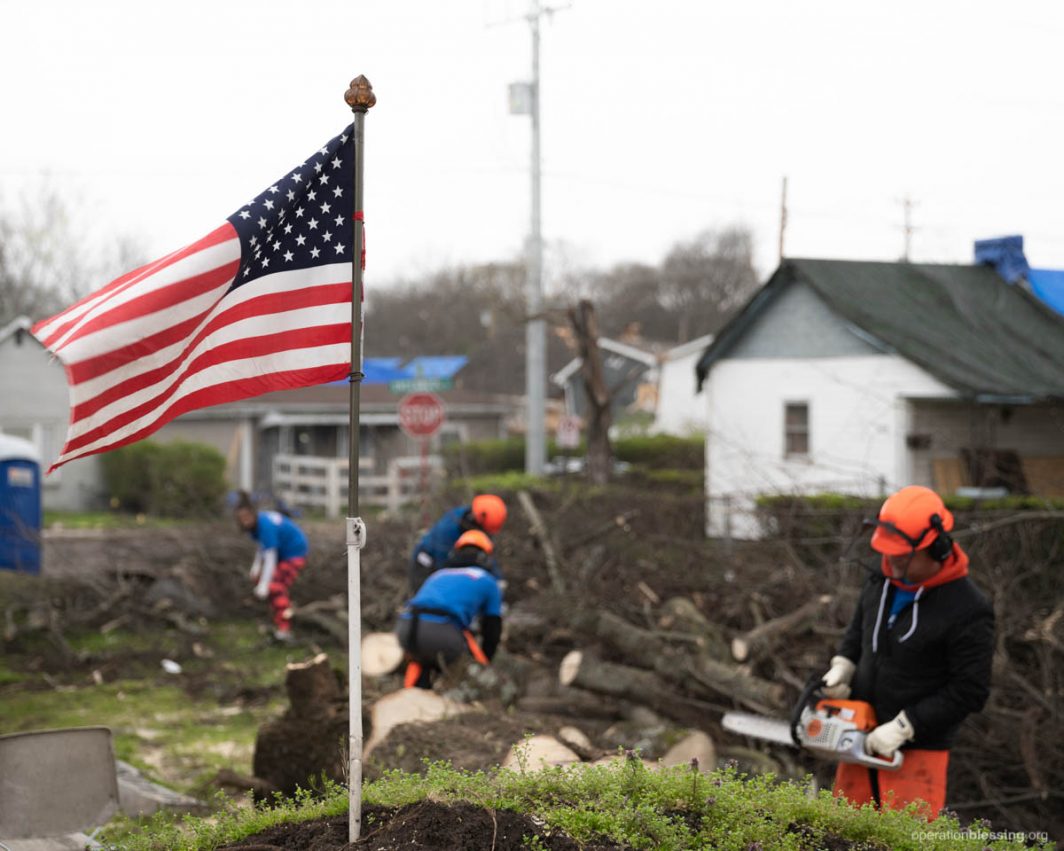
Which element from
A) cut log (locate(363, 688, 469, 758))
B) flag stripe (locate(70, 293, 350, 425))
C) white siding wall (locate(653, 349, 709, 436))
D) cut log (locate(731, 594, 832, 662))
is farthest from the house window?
white siding wall (locate(653, 349, 709, 436))

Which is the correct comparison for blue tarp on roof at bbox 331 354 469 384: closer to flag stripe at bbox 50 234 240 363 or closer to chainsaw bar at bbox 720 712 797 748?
chainsaw bar at bbox 720 712 797 748

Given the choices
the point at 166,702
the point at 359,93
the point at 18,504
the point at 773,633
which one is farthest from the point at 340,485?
the point at 359,93

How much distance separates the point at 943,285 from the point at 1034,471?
4289mm

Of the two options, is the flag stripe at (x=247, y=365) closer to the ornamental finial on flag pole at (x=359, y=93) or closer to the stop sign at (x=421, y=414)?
the ornamental finial on flag pole at (x=359, y=93)

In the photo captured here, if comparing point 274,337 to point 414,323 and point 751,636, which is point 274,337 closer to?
point 751,636

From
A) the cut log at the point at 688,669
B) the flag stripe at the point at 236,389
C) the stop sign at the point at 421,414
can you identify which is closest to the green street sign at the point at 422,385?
the stop sign at the point at 421,414

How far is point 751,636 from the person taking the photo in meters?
8.28

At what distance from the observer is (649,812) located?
345 centimetres

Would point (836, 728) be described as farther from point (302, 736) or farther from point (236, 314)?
point (302, 736)

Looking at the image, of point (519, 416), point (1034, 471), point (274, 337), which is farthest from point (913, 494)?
point (519, 416)

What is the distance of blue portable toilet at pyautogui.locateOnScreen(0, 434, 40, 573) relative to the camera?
46.1 feet

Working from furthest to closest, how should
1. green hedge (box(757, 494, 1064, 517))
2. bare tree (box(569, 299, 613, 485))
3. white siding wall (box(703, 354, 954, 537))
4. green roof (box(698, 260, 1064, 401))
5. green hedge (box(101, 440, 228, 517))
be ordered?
green hedge (box(101, 440, 228, 517)) < bare tree (box(569, 299, 613, 485)) < white siding wall (box(703, 354, 954, 537)) < green roof (box(698, 260, 1064, 401)) < green hedge (box(757, 494, 1064, 517))

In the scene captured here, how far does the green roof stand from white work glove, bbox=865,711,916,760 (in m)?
12.7

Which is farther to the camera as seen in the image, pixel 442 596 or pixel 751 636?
pixel 751 636
